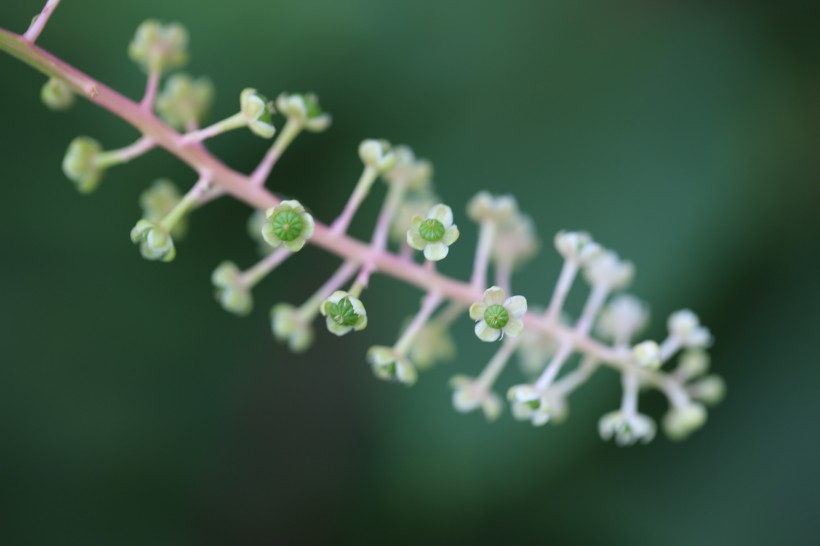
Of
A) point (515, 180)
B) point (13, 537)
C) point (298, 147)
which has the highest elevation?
point (515, 180)

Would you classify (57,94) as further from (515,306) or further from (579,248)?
(579,248)

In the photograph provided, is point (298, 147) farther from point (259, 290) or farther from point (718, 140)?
point (718, 140)

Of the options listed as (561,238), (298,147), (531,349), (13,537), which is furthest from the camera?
(298,147)

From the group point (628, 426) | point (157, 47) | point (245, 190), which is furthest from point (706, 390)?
point (157, 47)

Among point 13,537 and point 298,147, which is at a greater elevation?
point 298,147

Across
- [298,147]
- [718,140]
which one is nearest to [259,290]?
[298,147]

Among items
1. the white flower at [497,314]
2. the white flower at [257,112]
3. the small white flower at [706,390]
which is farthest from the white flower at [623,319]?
the white flower at [257,112]

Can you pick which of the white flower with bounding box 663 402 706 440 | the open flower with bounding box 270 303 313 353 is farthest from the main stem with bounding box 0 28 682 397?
the open flower with bounding box 270 303 313 353
